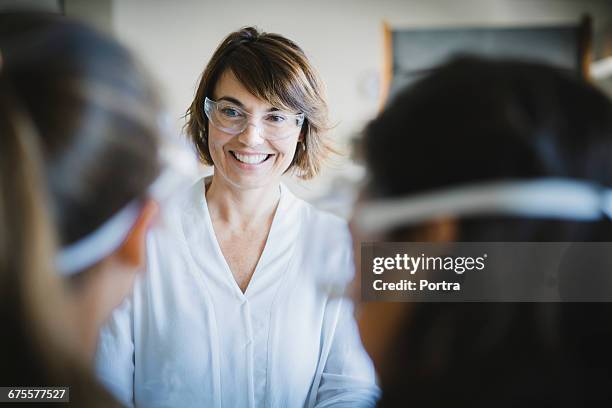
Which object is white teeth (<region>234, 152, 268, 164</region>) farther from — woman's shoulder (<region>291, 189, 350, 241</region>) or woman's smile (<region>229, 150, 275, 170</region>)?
woman's shoulder (<region>291, 189, 350, 241</region>)

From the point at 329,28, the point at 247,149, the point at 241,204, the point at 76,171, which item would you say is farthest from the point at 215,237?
the point at 329,28

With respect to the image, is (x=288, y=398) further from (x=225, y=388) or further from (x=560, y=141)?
(x=560, y=141)

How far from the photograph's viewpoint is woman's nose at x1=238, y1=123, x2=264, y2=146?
43.9 inches

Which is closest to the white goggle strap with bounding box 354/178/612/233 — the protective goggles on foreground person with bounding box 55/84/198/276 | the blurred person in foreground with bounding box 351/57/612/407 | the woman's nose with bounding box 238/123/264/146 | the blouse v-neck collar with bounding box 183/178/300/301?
the blurred person in foreground with bounding box 351/57/612/407

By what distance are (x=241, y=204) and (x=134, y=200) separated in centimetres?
22

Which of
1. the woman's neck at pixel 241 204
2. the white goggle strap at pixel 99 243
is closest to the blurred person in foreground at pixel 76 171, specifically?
the white goggle strap at pixel 99 243

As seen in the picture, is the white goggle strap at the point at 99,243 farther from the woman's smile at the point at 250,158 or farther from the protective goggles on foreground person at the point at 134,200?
the woman's smile at the point at 250,158

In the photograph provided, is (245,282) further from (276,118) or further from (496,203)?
(496,203)

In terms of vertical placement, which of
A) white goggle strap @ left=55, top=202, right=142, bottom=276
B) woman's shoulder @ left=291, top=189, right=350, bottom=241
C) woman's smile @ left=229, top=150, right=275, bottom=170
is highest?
woman's smile @ left=229, top=150, right=275, bottom=170

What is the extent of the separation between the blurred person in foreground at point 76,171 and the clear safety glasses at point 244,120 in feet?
0.41

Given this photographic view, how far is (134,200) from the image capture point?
1128 millimetres

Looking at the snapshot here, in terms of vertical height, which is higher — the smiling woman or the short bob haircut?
the short bob haircut

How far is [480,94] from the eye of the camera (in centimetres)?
110

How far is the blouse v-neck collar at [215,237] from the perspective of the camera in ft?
3.83
